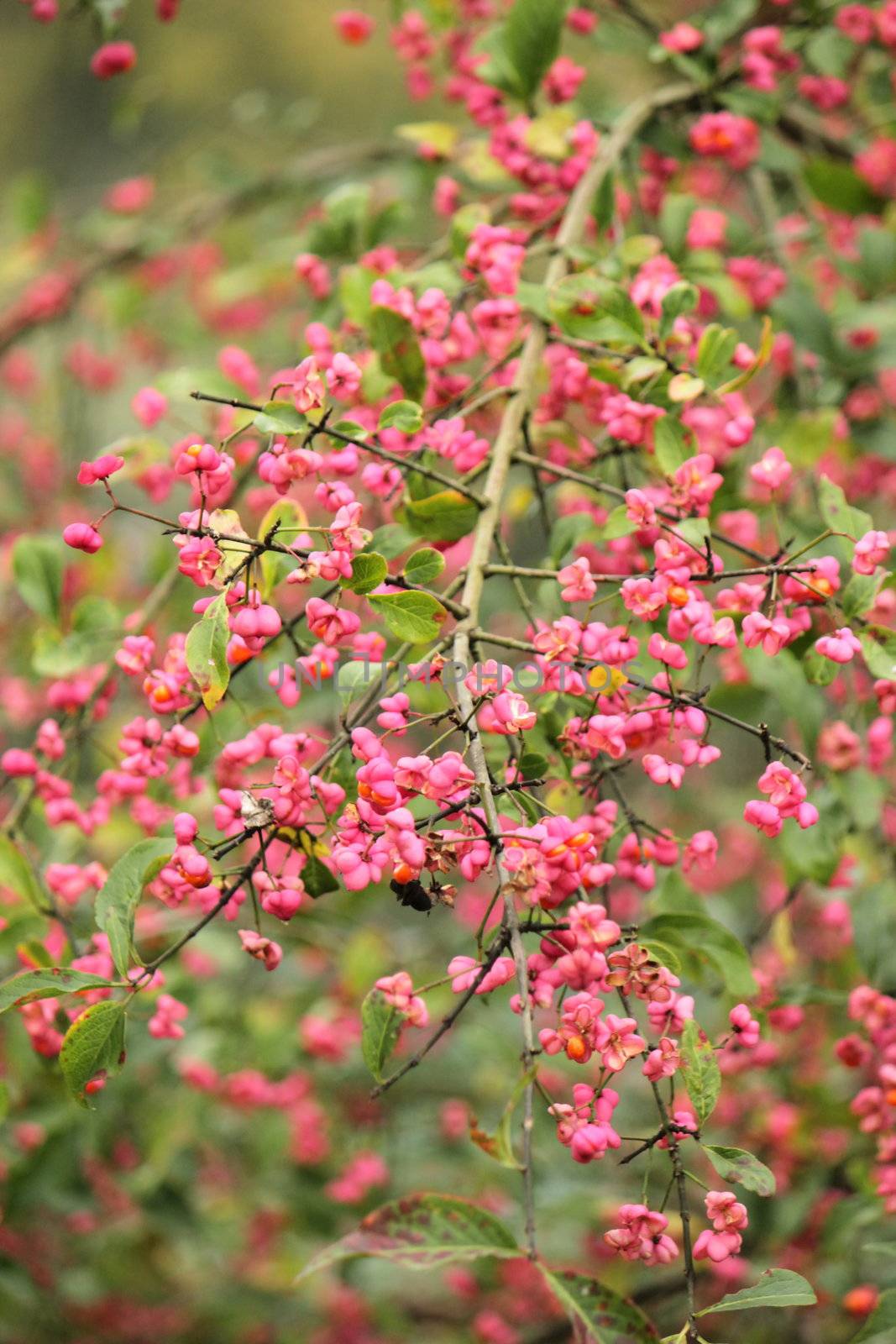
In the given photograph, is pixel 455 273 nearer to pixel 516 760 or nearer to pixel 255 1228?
pixel 516 760

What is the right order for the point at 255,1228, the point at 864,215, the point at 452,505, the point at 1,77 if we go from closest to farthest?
the point at 452,505, the point at 864,215, the point at 255,1228, the point at 1,77

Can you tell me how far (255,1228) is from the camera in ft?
6.20

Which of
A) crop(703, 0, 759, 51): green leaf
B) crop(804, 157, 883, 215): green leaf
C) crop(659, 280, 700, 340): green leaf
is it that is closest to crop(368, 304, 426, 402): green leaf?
crop(659, 280, 700, 340): green leaf

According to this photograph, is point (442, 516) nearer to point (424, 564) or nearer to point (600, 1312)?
point (424, 564)

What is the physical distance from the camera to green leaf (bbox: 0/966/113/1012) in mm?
751

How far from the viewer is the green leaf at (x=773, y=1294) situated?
67 centimetres

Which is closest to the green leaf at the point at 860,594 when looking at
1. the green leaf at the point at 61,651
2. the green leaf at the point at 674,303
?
the green leaf at the point at 674,303

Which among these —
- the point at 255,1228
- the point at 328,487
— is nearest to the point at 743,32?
the point at 328,487

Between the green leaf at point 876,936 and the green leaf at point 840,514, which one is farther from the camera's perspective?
the green leaf at point 876,936

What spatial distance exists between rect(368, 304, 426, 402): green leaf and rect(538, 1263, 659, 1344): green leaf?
2.03 feet

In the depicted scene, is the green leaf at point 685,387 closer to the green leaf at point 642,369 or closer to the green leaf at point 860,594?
the green leaf at point 642,369

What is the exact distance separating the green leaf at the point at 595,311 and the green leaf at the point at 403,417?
0.17 metres

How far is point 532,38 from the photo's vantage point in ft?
3.84

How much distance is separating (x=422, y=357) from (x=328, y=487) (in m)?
0.24
